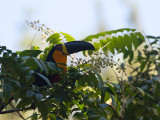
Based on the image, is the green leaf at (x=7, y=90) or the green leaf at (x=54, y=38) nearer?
the green leaf at (x=7, y=90)

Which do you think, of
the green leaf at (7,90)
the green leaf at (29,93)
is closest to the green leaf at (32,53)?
the green leaf at (29,93)

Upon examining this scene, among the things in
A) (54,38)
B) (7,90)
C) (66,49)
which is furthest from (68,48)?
(7,90)

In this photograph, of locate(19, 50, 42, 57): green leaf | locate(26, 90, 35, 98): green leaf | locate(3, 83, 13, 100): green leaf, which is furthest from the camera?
locate(19, 50, 42, 57): green leaf

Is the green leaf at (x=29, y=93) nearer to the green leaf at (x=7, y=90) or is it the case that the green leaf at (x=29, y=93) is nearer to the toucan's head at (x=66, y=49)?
the green leaf at (x=7, y=90)

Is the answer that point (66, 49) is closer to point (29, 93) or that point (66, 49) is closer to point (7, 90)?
point (29, 93)

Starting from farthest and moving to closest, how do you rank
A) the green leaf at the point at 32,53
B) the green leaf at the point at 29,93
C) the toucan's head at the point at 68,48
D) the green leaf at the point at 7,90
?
the toucan's head at the point at 68,48, the green leaf at the point at 32,53, the green leaf at the point at 29,93, the green leaf at the point at 7,90

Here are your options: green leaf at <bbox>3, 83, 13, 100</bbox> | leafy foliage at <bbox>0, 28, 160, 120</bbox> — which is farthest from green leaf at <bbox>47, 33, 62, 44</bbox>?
green leaf at <bbox>3, 83, 13, 100</bbox>

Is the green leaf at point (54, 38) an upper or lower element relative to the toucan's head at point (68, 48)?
upper

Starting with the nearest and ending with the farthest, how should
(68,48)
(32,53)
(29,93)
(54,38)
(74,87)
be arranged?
(29,93)
(32,53)
(74,87)
(54,38)
(68,48)

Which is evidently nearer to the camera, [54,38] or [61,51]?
[54,38]

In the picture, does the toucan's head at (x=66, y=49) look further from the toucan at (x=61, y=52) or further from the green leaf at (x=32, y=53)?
the green leaf at (x=32, y=53)

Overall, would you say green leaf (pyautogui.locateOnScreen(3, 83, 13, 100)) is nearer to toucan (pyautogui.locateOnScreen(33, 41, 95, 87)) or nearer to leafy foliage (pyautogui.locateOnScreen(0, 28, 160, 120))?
leafy foliage (pyautogui.locateOnScreen(0, 28, 160, 120))

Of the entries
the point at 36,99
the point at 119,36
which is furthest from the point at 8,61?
the point at 119,36

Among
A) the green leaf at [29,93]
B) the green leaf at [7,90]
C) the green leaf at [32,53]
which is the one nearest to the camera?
the green leaf at [7,90]
